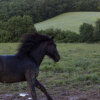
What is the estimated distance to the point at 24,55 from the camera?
525 cm

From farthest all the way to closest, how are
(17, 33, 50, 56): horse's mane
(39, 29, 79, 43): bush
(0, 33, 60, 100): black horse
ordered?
(39, 29, 79, 43): bush
(17, 33, 50, 56): horse's mane
(0, 33, 60, 100): black horse

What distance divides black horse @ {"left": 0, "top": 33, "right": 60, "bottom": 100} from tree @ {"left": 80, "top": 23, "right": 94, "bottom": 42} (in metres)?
24.2

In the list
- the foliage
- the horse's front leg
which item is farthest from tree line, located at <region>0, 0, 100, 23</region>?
the horse's front leg

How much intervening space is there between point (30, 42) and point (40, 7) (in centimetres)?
4654

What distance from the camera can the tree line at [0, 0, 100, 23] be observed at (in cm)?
4531

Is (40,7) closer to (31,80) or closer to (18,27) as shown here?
(18,27)

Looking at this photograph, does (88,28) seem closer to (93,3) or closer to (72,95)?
(72,95)

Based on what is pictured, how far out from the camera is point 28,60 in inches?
205

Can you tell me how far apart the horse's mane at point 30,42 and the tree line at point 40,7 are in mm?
35255

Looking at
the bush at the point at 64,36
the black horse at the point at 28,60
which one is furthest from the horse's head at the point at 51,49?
the bush at the point at 64,36

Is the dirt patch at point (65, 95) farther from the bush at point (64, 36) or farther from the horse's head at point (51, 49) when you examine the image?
the bush at point (64, 36)

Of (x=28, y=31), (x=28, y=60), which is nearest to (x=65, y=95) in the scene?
(x=28, y=60)

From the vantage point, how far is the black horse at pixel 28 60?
504 cm

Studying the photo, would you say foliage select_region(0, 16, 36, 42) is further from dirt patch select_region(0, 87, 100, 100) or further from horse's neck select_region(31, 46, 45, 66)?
horse's neck select_region(31, 46, 45, 66)
